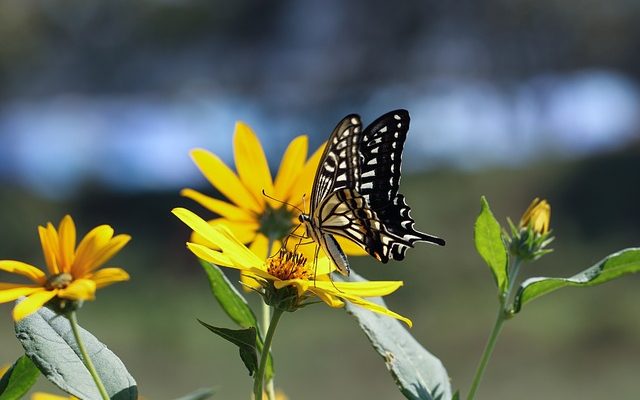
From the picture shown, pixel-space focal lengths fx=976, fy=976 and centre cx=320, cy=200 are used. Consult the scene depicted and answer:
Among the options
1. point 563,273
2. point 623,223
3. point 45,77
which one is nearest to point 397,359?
point 563,273

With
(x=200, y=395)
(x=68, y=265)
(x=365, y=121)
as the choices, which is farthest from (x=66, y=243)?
(x=365, y=121)

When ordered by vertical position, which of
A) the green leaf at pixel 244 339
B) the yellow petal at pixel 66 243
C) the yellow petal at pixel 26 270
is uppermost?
the yellow petal at pixel 66 243

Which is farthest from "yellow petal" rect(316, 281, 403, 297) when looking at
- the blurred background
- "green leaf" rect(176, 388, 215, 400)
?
the blurred background

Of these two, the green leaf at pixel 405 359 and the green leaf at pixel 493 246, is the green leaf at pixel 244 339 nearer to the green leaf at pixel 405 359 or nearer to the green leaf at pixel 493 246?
the green leaf at pixel 405 359

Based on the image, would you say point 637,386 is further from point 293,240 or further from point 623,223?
point 293,240

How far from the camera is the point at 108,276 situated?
0.53 meters

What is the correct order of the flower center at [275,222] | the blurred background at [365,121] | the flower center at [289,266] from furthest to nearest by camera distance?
the blurred background at [365,121] → the flower center at [275,222] → the flower center at [289,266]

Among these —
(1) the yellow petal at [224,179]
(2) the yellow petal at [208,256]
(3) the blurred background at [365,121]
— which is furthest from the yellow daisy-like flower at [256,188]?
(3) the blurred background at [365,121]

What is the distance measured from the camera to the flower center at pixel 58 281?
54 cm

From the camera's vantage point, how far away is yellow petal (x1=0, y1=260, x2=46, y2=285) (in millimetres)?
510

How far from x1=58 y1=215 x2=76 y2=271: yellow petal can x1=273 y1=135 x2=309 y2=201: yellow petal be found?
1.11ft

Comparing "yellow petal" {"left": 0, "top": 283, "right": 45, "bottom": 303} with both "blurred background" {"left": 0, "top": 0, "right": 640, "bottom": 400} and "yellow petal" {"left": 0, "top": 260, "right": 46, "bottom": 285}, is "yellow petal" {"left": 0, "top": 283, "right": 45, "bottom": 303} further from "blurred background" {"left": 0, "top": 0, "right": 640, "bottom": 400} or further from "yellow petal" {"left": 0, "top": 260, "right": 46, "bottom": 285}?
"blurred background" {"left": 0, "top": 0, "right": 640, "bottom": 400}

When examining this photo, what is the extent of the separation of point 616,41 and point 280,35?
399 centimetres

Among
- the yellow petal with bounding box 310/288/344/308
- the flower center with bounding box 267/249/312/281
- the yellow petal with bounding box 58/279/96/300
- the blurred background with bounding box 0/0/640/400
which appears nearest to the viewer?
the yellow petal with bounding box 58/279/96/300
